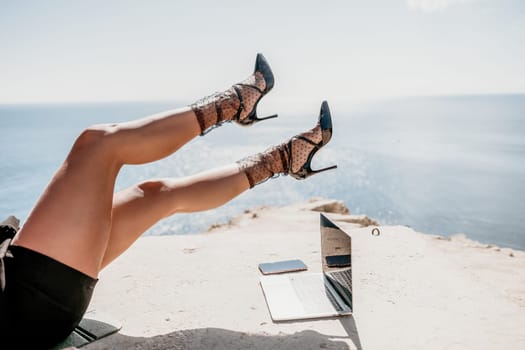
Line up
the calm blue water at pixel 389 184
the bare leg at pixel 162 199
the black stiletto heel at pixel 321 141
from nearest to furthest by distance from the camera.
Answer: the bare leg at pixel 162 199 → the black stiletto heel at pixel 321 141 → the calm blue water at pixel 389 184

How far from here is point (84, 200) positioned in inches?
59.7

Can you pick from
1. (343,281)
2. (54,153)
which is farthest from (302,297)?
(54,153)

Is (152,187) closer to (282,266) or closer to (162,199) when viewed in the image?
(162,199)

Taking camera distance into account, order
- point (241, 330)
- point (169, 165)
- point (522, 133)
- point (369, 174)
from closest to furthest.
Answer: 1. point (241, 330)
2. point (369, 174)
3. point (169, 165)
4. point (522, 133)

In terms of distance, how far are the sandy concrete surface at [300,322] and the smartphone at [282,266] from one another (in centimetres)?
8

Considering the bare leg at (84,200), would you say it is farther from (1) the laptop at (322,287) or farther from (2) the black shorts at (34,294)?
(1) the laptop at (322,287)

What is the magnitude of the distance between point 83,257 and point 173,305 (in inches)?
41.3

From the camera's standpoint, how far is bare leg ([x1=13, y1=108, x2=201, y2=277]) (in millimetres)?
1450

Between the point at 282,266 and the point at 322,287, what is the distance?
532mm

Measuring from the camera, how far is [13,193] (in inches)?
565

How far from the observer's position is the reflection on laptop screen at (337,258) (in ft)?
6.91

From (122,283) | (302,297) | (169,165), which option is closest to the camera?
(302,297)

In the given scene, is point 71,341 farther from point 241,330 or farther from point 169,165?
point 169,165

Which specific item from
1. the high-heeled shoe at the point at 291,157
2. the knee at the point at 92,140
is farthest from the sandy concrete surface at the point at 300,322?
the knee at the point at 92,140
